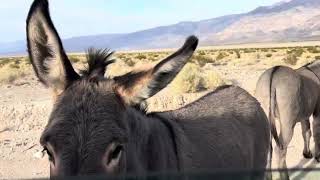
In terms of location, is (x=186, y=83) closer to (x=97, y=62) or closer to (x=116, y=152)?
(x=97, y=62)

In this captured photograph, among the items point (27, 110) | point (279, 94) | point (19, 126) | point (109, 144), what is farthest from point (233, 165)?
point (27, 110)

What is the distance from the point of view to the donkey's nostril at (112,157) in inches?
108

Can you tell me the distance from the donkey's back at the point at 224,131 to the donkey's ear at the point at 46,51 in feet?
3.86

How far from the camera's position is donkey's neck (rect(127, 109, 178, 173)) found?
3.11 m

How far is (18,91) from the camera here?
72.3 ft

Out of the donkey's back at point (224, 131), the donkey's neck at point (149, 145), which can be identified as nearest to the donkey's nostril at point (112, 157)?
the donkey's neck at point (149, 145)

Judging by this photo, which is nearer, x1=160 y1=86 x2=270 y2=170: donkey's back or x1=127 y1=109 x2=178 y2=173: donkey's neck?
x1=127 y1=109 x2=178 y2=173: donkey's neck

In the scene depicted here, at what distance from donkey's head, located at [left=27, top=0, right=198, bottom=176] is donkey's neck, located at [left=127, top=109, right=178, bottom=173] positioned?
0.12m

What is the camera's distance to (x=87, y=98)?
2938mm

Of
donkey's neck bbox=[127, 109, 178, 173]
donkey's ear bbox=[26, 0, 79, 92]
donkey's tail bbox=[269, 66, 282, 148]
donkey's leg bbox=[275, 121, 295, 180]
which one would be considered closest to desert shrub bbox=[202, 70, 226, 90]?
donkey's tail bbox=[269, 66, 282, 148]

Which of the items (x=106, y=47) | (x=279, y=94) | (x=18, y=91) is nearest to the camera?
(x=106, y=47)

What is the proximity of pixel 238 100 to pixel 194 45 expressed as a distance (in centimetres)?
288

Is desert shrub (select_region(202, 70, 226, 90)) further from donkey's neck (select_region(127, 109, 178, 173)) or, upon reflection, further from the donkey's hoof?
donkey's neck (select_region(127, 109, 178, 173))

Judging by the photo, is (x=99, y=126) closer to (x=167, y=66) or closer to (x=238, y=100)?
(x=167, y=66)
